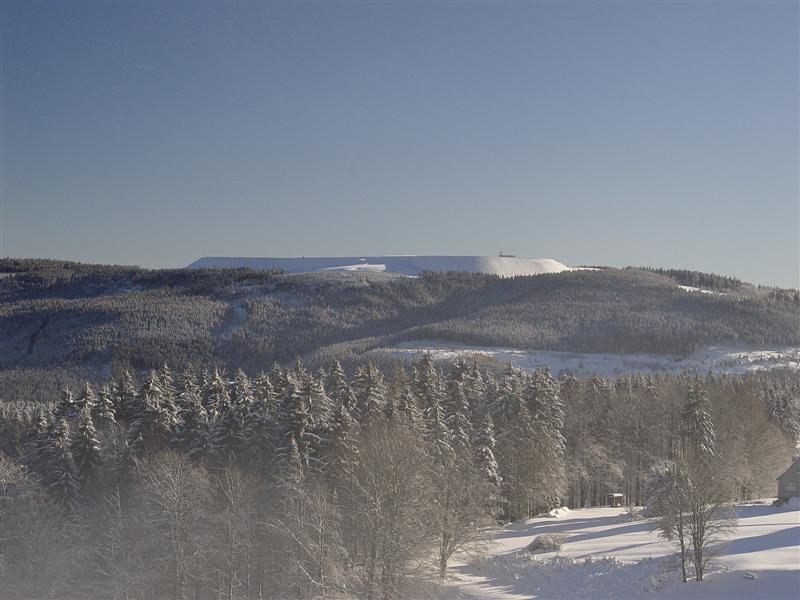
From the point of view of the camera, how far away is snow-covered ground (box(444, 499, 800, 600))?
34.2 m

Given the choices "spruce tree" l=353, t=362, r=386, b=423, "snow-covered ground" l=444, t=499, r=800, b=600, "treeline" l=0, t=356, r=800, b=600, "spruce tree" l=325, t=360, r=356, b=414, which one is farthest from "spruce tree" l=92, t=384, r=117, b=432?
"snow-covered ground" l=444, t=499, r=800, b=600

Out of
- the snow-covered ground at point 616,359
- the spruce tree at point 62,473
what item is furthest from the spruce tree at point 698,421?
the snow-covered ground at point 616,359

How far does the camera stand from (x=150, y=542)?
38000mm

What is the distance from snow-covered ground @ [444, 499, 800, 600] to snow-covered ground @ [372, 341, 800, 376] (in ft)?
353

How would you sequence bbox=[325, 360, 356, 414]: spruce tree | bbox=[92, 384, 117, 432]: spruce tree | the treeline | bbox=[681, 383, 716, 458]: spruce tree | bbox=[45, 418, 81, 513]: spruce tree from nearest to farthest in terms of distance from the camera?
1. the treeline
2. bbox=[45, 418, 81, 513]: spruce tree
3. bbox=[325, 360, 356, 414]: spruce tree
4. bbox=[92, 384, 117, 432]: spruce tree
5. bbox=[681, 383, 716, 458]: spruce tree

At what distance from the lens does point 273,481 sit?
137 ft

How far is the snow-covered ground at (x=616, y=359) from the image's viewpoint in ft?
533

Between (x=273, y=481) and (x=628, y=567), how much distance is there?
20788 millimetres

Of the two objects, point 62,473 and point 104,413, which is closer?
point 62,473

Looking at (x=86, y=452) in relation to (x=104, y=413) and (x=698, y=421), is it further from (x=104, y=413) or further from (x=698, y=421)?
(x=698, y=421)

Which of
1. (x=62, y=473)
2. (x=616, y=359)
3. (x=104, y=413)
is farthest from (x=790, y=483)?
(x=616, y=359)

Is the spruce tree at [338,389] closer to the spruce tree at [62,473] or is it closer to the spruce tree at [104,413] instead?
the spruce tree at [104,413]

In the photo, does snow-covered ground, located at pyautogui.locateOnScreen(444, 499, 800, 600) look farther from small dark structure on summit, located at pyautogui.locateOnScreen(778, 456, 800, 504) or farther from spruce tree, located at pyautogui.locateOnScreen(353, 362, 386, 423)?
spruce tree, located at pyautogui.locateOnScreen(353, 362, 386, 423)

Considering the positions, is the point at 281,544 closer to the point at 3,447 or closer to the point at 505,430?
the point at 505,430
